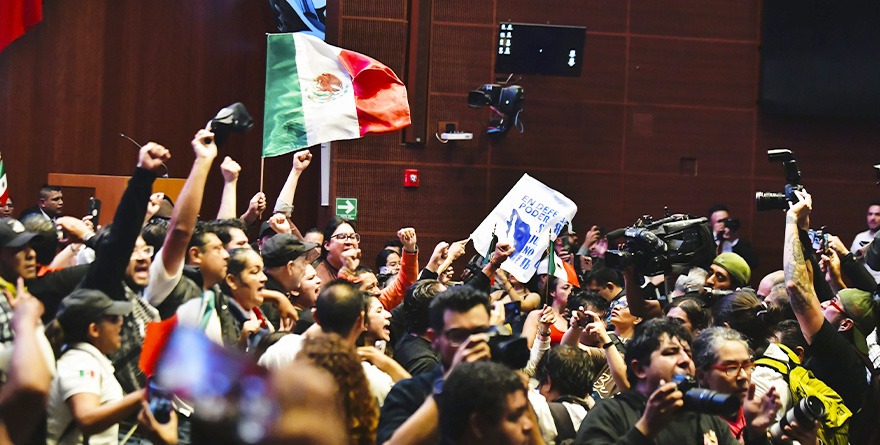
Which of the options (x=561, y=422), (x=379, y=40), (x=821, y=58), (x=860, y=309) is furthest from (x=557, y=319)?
(x=821, y=58)

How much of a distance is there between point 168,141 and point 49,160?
3.95 ft

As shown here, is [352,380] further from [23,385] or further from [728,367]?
[728,367]

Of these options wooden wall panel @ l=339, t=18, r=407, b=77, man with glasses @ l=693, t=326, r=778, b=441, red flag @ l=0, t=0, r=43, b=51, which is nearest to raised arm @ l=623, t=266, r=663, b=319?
man with glasses @ l=693, t=326, r=778, b=441

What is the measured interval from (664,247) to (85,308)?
3.06 m

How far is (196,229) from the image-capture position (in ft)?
15.9

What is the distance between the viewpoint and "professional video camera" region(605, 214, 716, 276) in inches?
218

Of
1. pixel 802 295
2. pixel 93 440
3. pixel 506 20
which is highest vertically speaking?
pixel 506 20

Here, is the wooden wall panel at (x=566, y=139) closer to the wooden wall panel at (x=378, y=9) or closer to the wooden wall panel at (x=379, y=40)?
the wooden wall panel at (x=379, y=40)

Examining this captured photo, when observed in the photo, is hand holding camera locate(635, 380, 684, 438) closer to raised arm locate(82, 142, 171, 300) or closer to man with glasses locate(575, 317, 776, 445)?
man with glasses locate(575, 317, 776, 445)

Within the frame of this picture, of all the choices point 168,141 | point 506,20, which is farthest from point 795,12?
point 168,141

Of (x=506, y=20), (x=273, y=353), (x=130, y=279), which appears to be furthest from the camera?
(x=506, y=20)

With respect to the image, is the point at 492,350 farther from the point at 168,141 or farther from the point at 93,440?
the point at 168,141

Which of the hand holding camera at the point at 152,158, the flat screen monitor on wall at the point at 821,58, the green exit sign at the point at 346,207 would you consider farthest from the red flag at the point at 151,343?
the flat screen monitor on wall at the point at 821,58

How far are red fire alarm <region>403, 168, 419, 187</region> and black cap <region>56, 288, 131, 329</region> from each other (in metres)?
7.54
